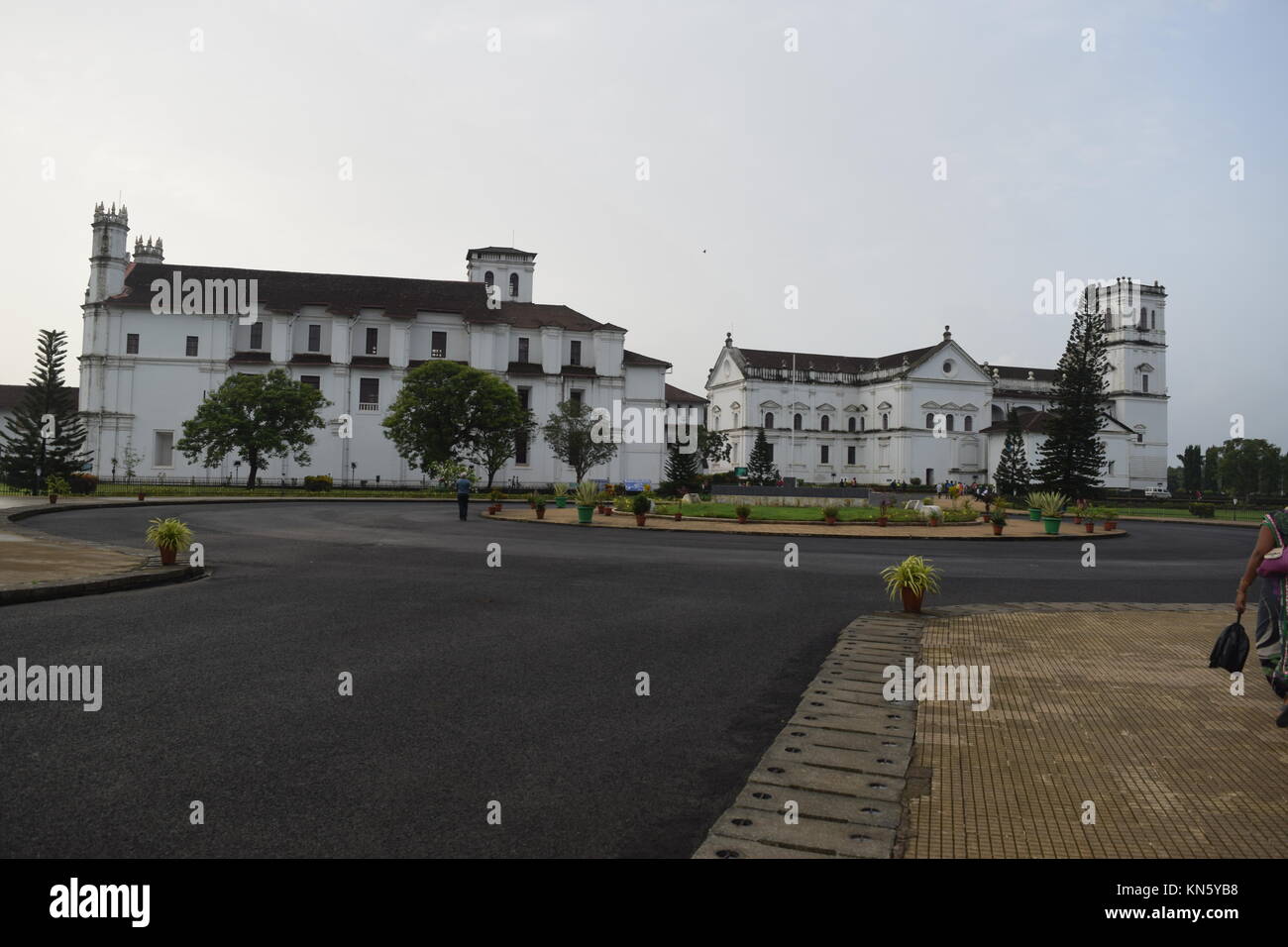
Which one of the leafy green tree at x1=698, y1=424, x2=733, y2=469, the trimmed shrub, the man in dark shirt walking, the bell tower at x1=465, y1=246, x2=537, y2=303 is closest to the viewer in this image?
the man in dark shirt walking

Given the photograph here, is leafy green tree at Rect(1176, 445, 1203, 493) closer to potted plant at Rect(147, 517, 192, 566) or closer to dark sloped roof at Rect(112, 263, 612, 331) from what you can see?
dark sloped roof at Rect(112, 263, 612, 331)

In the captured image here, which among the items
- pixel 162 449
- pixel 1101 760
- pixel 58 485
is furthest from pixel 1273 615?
pixel 162 449

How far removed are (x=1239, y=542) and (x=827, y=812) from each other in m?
29.9

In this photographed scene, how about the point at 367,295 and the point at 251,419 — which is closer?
the point at 251,419

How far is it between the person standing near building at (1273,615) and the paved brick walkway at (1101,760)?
0.31 m

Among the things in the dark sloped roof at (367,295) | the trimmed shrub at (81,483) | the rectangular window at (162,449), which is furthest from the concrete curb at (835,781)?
the rectangular window at (162,449)

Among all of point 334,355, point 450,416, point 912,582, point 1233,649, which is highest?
point 334,355

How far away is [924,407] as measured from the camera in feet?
270

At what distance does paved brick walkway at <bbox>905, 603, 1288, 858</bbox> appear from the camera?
11.8 feet

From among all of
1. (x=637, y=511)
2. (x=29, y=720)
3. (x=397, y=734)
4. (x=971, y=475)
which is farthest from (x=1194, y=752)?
(x=971, y=475)

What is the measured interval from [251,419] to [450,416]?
11598 millimetres

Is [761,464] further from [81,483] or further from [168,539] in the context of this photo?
[168,539]

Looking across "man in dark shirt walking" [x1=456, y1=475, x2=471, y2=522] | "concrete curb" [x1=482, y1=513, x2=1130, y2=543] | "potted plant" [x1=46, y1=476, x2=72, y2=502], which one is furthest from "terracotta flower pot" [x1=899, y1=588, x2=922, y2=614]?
"potted plant" [x1=46, y1=476, x2=72, y2=502]

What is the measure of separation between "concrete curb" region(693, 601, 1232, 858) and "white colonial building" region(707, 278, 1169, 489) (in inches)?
3116
